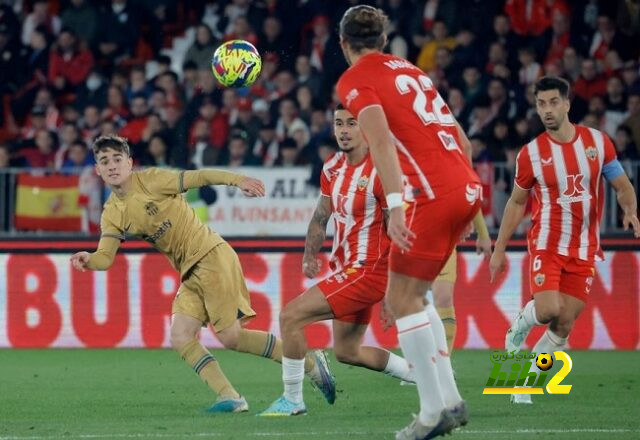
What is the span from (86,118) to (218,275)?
8.77 m

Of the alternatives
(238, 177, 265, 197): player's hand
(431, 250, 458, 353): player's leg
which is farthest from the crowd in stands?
(238, 177, 265, 197): player's hand

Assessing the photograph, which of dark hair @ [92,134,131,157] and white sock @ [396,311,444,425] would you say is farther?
dark hair @ [92,134,131,157]

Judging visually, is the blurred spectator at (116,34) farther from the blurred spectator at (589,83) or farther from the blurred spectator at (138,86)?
the blurred spectator at (589,83)

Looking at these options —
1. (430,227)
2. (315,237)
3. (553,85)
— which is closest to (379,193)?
(315,237)

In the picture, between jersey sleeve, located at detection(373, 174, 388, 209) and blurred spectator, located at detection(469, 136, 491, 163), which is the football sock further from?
blurred spectator, located at detection(469, 136, 491, 163)

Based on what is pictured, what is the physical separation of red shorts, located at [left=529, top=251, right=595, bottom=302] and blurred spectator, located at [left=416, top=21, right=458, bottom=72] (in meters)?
8.41

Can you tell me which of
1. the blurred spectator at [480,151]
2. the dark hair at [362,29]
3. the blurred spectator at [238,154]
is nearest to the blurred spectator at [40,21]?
the blurred spectator at [238,154]

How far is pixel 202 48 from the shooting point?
1853cm

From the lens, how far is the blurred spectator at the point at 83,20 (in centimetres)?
1947

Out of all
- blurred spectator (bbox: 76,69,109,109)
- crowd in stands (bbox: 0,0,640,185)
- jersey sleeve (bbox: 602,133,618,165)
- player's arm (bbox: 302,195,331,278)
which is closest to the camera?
player's arm (bbox: 302,195,331,278)

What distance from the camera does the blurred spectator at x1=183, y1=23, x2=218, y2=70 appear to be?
1834 cm

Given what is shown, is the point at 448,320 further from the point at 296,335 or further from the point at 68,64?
the point at 68,64

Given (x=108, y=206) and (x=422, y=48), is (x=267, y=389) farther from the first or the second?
(x=422, y=48)

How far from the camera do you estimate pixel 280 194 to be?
15.3 m
